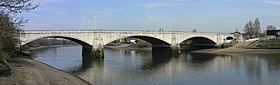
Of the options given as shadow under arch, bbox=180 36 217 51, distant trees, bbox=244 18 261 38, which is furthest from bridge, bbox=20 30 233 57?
distant trees, bbox=244 18 261 38

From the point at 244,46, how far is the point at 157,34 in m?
22.1

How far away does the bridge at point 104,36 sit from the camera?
72375 mm

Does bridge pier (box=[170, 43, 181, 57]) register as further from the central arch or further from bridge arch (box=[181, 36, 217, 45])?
the central arch

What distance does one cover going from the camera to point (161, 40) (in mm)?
93188

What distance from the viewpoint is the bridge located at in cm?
7238

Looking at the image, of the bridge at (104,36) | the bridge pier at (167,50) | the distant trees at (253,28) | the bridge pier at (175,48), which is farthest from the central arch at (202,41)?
the distant trees at (253,28)

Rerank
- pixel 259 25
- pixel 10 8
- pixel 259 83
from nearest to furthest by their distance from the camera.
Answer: pixel 10 8
pixel 259 83
pixel 259 25

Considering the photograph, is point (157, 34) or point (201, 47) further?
point (201, 47)

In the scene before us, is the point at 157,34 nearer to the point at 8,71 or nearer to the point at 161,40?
the point at 161,40

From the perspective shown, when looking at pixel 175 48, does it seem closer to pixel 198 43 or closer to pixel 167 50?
pixel 167 50

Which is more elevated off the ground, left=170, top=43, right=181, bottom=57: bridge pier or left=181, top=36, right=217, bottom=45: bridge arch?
left=181, top=36, right=217, bottom=45: bridge arch

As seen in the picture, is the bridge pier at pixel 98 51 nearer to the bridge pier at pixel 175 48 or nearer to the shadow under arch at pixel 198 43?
the bridge pier at pixel 175 48

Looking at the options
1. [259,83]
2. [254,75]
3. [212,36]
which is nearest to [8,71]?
[259,83]

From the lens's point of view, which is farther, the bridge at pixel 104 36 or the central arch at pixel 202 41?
the central arch at pixel 202 41
